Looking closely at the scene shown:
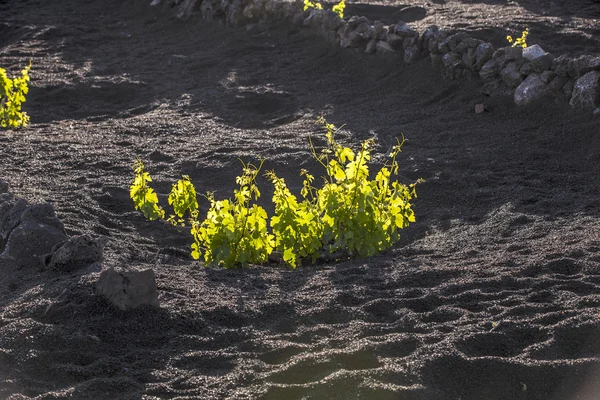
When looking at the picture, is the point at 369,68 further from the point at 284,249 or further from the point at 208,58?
the point at 284,249

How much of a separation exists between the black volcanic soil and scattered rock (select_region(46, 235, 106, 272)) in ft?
0.38

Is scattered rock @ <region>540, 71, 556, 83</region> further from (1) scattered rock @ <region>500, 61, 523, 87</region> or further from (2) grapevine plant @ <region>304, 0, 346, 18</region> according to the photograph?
(2) grapevine plant @ <region>304, 0, 346, 18</region>

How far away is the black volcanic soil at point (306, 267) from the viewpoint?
3.49 metres

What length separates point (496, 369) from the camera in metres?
3.42

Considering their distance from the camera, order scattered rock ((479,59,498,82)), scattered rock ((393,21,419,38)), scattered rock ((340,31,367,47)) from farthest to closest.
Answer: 1. scattered rock ((340,31,367,47))
2. scattered rock ((393,21,419,38))
3. scattered rock ((479,59,498,82))

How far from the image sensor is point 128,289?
4.02 m

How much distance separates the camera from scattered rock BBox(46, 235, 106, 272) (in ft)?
15.0

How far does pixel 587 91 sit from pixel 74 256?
4334 millimetres

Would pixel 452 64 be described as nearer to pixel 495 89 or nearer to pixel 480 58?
pixel 480 58

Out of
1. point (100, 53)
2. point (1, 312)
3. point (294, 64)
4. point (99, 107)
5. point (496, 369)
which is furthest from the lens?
point (100, 53)

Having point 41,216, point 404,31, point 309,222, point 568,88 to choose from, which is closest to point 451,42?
point 404,31

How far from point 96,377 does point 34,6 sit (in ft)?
38.2

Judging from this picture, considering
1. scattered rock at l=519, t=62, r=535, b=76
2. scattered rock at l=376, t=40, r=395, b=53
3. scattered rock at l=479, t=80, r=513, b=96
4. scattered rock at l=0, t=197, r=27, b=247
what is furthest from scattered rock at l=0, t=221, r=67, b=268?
scattered rock at l=376, t=40, r=395, b=53

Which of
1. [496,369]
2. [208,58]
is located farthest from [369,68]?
[496,369]
